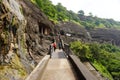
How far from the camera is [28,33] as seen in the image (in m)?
33.7

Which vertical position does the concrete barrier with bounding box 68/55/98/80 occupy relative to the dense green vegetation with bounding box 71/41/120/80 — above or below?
above

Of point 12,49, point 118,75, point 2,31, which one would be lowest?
point 118,75

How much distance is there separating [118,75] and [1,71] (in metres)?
34.0

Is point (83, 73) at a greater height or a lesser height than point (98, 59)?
greater

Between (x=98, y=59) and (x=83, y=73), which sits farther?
(x=98, y=59)

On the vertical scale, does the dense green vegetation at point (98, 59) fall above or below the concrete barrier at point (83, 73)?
below

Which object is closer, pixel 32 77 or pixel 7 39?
pixel 32 77

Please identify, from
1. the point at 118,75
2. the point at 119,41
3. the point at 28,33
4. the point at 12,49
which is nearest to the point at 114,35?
the point at 119,41

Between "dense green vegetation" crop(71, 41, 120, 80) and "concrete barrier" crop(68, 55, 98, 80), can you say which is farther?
"dense green vegetation" crop(71, 41, 120, 80)

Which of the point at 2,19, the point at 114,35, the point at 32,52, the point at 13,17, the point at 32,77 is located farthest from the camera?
the point at 114,35

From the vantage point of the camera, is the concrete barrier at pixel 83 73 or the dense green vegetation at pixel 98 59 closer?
the concrete barrier at pixel 83 73

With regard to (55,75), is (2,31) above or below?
above

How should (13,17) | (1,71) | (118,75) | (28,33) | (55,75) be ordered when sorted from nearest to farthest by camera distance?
(55,75)
(1,71)
(13,17)
(28,33)
(118,75)

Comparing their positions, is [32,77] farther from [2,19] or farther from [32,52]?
[32,52]
